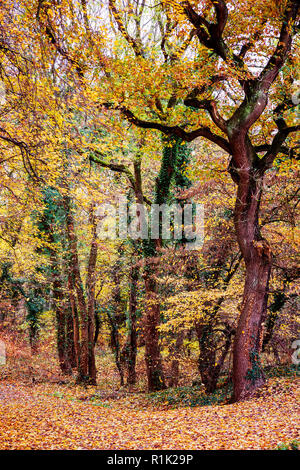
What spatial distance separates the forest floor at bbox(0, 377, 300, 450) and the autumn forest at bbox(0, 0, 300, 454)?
0.17 feet

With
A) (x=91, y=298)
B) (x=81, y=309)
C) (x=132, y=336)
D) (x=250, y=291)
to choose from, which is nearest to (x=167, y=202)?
(x=91, y=298)

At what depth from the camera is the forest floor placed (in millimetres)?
5074

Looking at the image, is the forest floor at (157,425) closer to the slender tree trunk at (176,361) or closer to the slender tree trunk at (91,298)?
the slender tree trunk at (176,361)

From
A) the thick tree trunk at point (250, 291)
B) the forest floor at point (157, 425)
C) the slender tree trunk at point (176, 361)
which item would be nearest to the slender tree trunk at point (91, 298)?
the slender tree trunk at point (176, 361)

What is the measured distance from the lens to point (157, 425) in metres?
6.79

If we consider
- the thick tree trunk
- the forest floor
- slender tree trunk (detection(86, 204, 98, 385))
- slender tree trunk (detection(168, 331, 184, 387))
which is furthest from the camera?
slender tree trunk (detection(86, 204, 98, 385))

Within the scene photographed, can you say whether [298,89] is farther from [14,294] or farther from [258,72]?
[14,294]

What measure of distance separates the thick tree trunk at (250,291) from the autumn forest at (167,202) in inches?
1.3

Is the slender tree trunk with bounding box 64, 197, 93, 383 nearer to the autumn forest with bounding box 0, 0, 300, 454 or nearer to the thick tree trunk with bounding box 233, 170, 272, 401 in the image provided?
the autumn forest with bounding box 0, 0, 300, 454

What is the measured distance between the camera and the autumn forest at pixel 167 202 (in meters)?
6.10

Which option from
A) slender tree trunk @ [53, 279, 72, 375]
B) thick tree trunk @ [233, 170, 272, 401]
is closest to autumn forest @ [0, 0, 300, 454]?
thick tree trunk @ [233, 170, 272, 401]

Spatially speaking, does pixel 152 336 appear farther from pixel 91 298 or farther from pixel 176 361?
pixel 91 298

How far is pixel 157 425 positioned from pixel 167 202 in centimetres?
774
